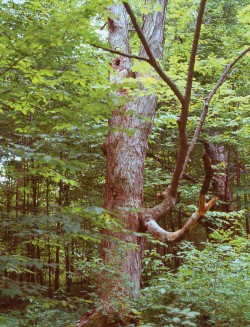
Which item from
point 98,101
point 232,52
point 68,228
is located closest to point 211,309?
point 68,228

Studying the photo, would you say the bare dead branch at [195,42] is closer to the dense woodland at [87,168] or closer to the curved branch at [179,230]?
the dense woodland at [87,168]

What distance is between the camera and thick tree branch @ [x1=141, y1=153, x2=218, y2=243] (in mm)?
3936

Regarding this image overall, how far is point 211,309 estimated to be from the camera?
365 cm

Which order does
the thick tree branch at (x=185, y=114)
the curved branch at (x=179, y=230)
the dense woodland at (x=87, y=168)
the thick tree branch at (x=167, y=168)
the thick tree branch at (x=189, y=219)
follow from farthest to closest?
the thick tree branch at (x=167, y=168) < the curved branch at (x=179, y=230) < the thick tree branch at (x=189, y=219) < the thick tree branch at (x=185, y=114) < the dense woodland at (x=87, y=168)

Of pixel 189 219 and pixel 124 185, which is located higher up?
pixel 124 185

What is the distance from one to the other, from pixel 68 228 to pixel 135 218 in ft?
8.36

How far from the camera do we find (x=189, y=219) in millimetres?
4141

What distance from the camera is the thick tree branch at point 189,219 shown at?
3936 mm

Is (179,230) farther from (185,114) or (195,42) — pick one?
(195,42)

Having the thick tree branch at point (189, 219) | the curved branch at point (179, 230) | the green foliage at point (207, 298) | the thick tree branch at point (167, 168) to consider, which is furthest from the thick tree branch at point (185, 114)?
the thick tree branch at point (167, 168)

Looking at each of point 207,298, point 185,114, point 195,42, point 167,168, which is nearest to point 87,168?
point 185,114

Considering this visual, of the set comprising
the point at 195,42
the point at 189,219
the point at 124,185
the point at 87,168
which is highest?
the point at 195,42

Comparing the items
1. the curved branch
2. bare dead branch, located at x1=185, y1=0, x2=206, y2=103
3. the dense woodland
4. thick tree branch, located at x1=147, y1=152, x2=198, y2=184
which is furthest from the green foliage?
thick tree branch, located at x1=147, y1=152, x2=198, y2=184

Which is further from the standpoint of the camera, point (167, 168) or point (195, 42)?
point (167, 168)
